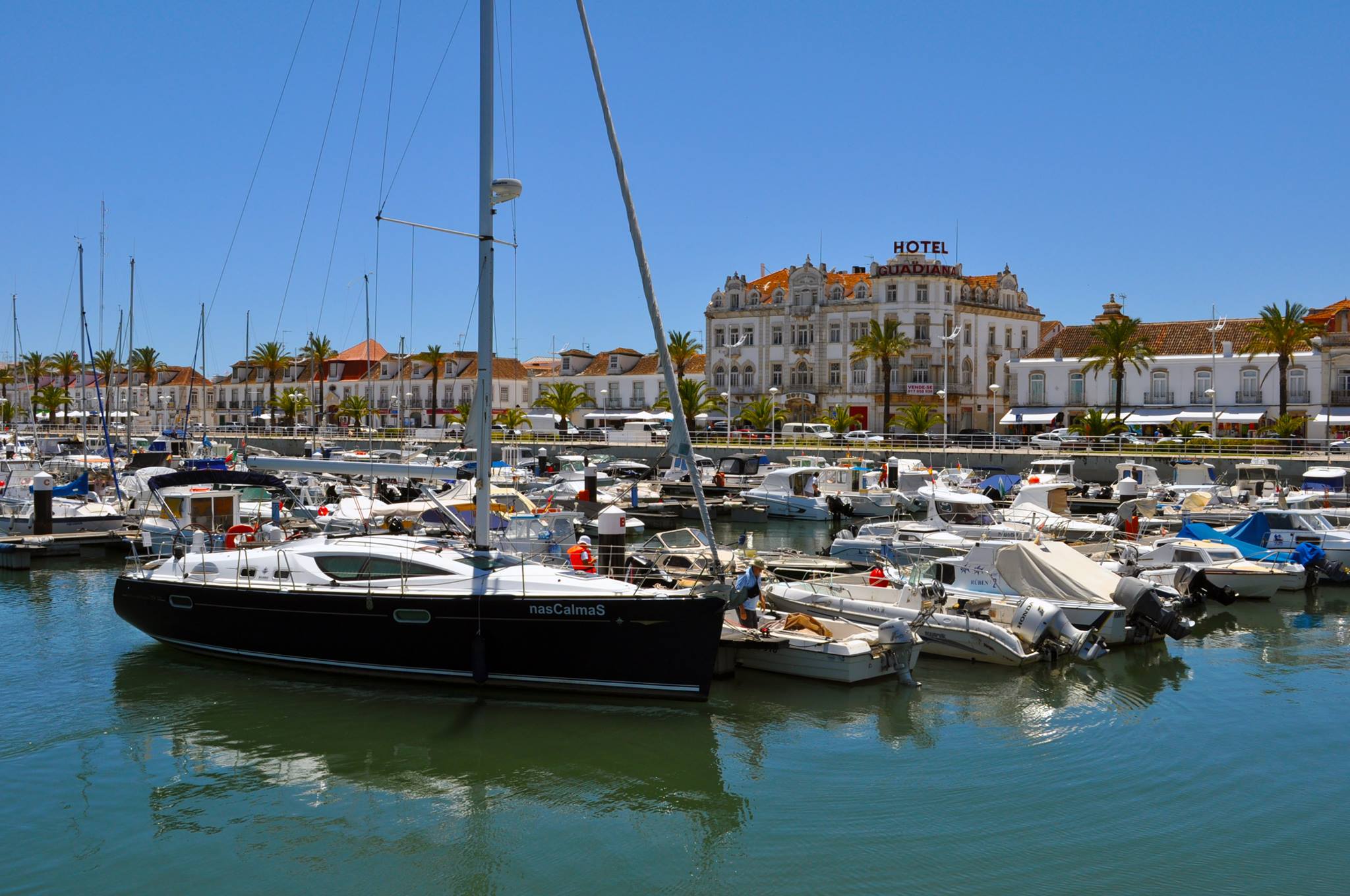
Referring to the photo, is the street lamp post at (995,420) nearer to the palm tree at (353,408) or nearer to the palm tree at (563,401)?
the palm tree at (563,401)

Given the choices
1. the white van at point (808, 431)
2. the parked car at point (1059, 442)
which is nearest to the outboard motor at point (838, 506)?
the white van at point (808, 431)

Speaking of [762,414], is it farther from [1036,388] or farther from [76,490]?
[76,490]

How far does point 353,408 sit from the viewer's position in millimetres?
108438

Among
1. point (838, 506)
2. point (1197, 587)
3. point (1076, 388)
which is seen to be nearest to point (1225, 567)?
point (1197, 587)

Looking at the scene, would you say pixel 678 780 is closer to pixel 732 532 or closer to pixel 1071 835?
pixel 1071 835

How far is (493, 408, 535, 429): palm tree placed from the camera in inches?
3539

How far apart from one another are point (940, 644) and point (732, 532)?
26608 mm

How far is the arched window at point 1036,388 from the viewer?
8512 centimetres

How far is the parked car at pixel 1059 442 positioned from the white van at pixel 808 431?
13455 mm

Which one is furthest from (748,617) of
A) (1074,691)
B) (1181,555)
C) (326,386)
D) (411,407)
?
(326,386)

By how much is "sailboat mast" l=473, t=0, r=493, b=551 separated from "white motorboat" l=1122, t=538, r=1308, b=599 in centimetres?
1785

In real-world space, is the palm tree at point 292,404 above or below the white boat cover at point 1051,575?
above

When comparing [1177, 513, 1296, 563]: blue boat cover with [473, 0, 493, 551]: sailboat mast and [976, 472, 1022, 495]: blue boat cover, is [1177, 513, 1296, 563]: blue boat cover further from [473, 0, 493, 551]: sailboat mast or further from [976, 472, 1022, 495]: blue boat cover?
[473, 0, 493, 551]: sailboat mast

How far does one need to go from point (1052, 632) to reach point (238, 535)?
18890 mm
